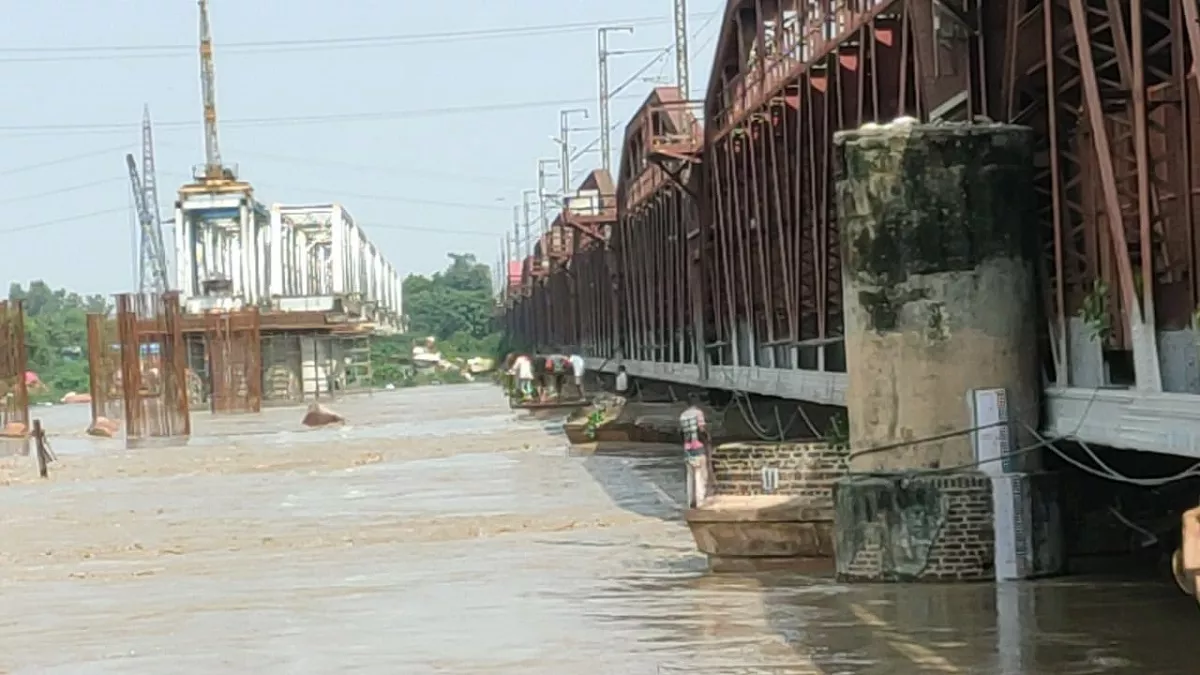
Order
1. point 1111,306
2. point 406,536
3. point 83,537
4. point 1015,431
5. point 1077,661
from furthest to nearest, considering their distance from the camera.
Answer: point 83,537 → point 406,536 → point 1015,431 → point 1111,306 → point 1077,661

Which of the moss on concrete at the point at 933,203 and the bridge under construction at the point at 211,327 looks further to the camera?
the bridge under construction at the point at 211,327

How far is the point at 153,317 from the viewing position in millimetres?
82250

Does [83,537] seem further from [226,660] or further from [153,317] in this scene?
[153,317]

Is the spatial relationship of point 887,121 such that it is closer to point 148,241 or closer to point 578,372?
point 578,372

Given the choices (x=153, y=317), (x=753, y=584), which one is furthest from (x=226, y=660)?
(x=153, y=317)

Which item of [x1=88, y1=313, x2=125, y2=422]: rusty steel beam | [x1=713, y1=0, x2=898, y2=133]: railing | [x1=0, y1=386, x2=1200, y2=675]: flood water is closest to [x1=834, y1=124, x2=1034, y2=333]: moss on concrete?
[x1=0, y1=386, x2=1200, y2=675]: flood water

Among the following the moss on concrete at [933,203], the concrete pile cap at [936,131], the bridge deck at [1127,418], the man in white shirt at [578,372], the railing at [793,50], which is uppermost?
the railing at [793,50]

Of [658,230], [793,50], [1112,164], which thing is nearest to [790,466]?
[1112,164]

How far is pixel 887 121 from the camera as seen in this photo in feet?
84.2

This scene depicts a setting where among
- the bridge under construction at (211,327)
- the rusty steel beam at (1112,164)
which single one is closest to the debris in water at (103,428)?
the bridge under construction at (211,327)

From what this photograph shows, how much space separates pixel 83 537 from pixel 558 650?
17.7 meters

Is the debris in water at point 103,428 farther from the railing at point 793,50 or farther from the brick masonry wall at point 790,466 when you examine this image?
the brick masonry wall at point 790,466

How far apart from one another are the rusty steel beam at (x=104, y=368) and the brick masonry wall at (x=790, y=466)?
53.0m

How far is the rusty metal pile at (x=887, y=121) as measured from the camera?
1606 centimetres
